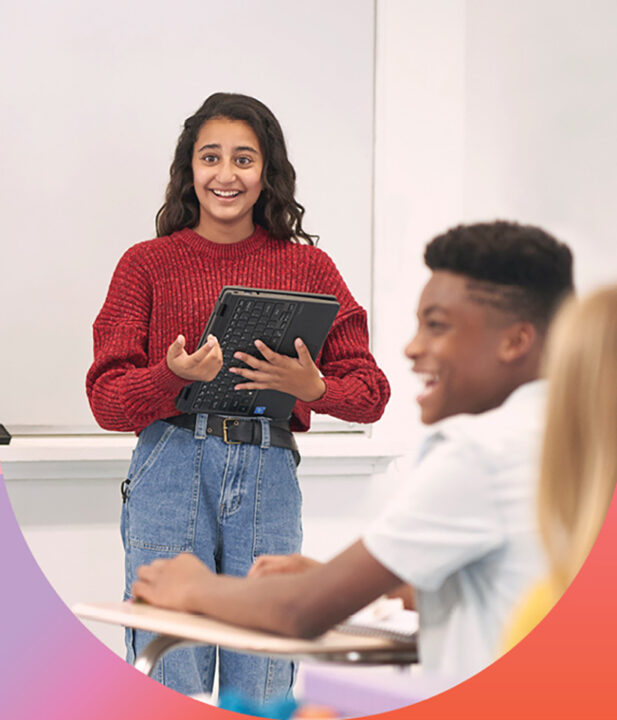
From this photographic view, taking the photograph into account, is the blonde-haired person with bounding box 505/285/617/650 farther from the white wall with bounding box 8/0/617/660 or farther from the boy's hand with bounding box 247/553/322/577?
the boy's hand with bounding box 247/553/322/577

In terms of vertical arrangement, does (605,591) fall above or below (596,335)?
below

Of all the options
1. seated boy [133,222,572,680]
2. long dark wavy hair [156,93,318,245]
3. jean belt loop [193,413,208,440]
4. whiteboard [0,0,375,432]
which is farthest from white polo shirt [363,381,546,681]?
whiteboard [0,0,375,432]

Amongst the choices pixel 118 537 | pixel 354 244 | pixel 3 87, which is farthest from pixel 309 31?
pixel 118 537

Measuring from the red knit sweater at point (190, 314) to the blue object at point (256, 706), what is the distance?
29 cm

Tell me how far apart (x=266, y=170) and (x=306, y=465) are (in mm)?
440

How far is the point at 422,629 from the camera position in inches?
22.1

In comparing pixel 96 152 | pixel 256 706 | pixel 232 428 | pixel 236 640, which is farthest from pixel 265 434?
pixel 96 152

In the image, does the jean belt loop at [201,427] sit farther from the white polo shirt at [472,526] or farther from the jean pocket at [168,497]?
the white polo shirt at [472,526]

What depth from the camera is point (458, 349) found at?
54 centimetres

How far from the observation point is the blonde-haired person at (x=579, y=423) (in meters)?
0.51

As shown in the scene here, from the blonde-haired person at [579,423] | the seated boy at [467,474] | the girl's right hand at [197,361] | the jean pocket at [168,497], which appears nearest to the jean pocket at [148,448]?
the jean pocket at [168,497]

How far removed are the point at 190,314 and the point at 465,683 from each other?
1.58 feet

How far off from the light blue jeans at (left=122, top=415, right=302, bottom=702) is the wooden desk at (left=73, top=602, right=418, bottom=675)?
0.73 feet

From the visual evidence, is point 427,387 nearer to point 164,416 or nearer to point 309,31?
point 164,416
